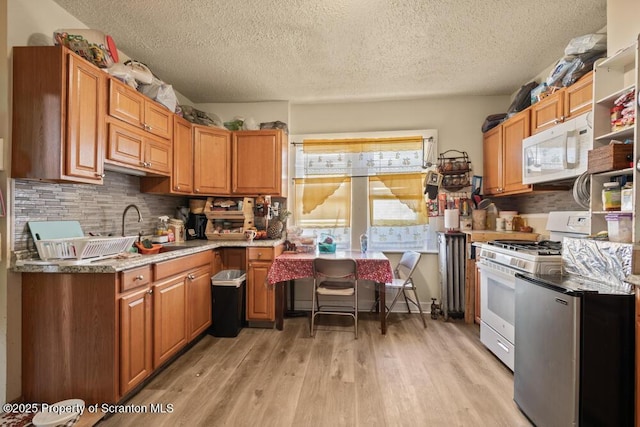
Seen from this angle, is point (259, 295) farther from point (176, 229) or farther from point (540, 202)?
point (540, 202)

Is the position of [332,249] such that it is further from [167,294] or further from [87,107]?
[87,107]

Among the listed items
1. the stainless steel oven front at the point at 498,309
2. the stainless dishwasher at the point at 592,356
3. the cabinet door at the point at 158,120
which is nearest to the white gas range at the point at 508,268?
the stainless steel oven front at the point at 498,309

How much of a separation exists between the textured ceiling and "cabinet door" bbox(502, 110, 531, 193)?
0.53 meters

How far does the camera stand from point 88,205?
7.29 ft

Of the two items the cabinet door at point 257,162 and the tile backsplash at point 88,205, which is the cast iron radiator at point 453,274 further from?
the tile backsplash at point 88,205

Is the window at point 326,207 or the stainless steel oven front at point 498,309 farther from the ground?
the window at point 326,207

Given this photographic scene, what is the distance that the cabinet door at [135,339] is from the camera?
1.75m

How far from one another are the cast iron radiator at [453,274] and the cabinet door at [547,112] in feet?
4.08

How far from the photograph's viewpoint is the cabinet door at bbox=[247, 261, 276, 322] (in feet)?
10.0

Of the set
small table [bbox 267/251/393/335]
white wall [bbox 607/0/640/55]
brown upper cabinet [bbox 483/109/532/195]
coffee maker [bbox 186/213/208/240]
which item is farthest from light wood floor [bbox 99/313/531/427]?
white wall [bbox 607/0/640/55]

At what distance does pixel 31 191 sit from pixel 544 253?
334 cm

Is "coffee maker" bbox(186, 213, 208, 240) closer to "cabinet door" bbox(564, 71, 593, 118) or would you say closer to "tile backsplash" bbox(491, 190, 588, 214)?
"tile backsplash" bbox(491, 190, 588, 214)

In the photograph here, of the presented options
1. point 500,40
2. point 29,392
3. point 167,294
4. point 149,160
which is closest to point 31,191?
point 149,160

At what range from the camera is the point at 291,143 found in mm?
3771
